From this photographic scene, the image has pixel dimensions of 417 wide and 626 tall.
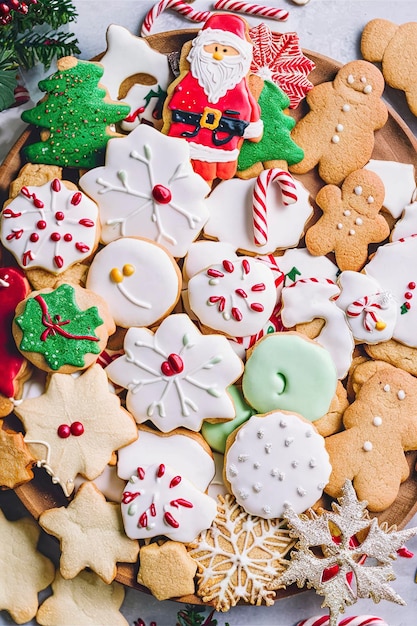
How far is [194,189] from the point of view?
86.4 inches

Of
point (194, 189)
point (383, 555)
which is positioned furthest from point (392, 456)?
point (194, 189)

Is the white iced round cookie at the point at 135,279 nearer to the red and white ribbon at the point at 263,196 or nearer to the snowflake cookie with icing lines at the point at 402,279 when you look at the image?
the red and white ribbon at the point at 263,196

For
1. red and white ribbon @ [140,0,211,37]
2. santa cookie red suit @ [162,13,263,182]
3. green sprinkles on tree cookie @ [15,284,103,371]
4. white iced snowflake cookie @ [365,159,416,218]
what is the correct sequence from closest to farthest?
1. green sprinkles on tree cookie @ [15,284,103,371]
2. santa cookie red suit @ [162,13,263,182]
3. white iced snowflake cookie @ [365,159,416,218]
4. red and white ribbon @ [140,0,211,37]

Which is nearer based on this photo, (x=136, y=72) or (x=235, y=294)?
(x=235, y=294)

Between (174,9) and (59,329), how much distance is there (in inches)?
47.3

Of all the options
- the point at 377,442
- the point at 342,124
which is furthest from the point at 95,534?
the point at 342,124

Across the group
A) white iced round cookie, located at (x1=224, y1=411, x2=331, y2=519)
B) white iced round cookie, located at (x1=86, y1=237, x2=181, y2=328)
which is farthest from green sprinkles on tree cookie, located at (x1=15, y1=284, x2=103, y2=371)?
white iced round cookie, located at (x1=224, y1=411, x2=331, y2=519)

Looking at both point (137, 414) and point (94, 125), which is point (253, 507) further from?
point (94, 125)

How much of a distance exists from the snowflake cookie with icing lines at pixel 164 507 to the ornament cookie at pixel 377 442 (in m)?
0.40

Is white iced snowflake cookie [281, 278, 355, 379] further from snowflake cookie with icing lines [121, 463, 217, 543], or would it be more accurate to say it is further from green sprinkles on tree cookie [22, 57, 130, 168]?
green sprinkles on tree cookie [22, 57, 130, 168]

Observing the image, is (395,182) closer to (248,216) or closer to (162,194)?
(248,216)

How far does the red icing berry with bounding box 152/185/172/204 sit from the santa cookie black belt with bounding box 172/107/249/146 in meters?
0.19

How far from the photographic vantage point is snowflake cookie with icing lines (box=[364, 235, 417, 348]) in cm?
226

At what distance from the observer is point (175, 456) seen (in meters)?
2.19
